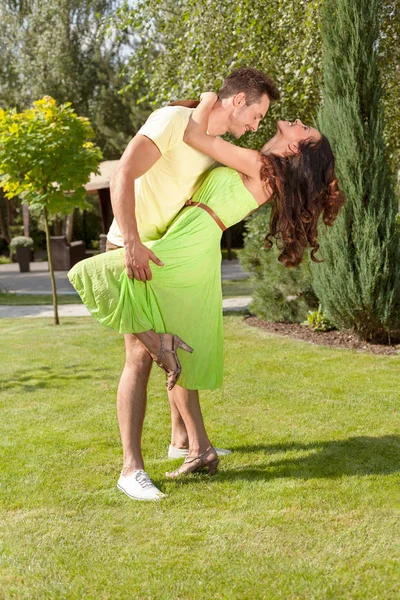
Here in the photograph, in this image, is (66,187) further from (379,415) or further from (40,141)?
(379,415)

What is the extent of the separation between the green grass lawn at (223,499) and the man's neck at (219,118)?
169 cm

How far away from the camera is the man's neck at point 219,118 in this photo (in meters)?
3.38

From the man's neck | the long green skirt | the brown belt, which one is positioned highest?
the man's neck

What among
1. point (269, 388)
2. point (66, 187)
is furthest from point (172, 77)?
point (269, 388)

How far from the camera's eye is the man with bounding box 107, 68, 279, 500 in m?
3.19

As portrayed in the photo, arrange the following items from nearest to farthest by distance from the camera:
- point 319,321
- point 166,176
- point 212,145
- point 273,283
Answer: point 212,145
point 166,176
point 319,321
point 273,283

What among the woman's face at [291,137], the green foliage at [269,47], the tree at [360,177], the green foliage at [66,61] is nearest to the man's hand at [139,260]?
the woman's face at [291,137]

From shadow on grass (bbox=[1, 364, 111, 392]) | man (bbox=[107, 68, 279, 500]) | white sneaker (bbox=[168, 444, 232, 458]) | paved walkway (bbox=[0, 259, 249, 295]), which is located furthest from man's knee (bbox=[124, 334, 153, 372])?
paved walkway (bbox=[0, 259, 249, 295])

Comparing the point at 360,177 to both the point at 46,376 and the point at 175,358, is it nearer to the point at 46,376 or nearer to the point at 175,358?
the point at 46,376

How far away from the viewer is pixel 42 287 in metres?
15.4

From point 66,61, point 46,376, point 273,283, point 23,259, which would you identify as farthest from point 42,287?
point 66,61

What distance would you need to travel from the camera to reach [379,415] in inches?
185

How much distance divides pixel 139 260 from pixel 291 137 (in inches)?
36.9

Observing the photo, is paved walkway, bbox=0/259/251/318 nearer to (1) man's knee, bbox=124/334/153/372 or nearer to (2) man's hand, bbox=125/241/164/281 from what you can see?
(1) man's knee, bbox=124/334/153/372
